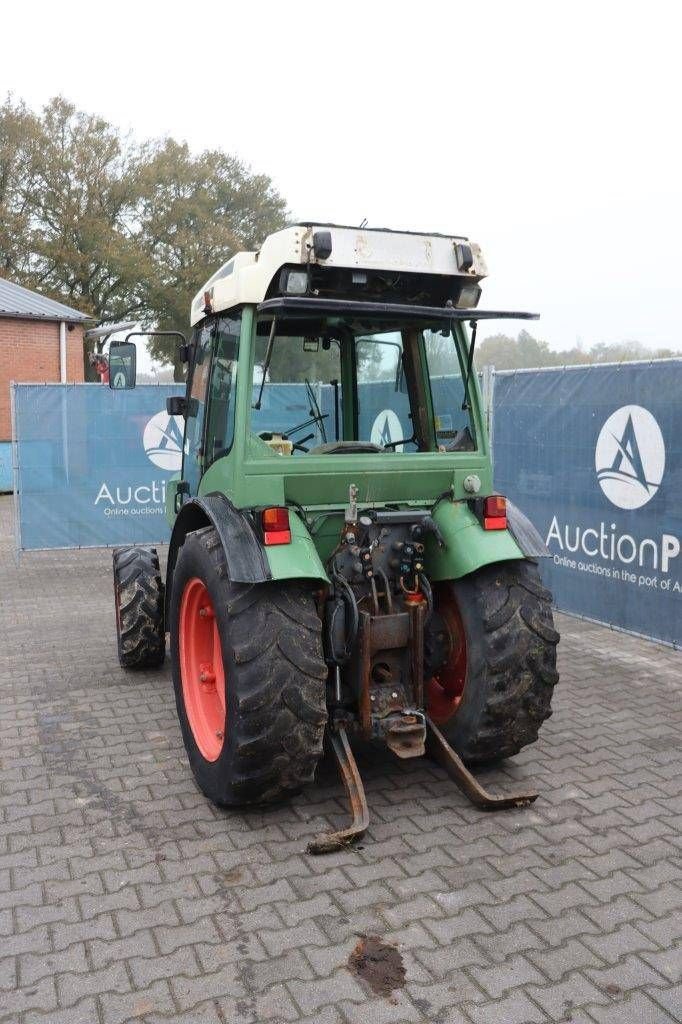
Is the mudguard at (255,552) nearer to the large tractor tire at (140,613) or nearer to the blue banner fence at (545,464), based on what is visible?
the blue banner fence at (545,464)

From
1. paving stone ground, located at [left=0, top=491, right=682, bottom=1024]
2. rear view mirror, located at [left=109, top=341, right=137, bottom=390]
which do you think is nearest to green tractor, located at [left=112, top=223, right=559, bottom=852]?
paving stone ground, located at [left=0, top=491, right=682, bottom=1024]

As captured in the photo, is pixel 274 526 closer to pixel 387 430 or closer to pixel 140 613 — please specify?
pixel 387 430

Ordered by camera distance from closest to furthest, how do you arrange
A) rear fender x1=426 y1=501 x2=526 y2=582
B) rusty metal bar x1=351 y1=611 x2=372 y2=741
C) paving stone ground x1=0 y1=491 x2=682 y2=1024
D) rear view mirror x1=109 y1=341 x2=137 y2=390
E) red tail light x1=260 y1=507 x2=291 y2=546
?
paving stone ground x1=0 y1=491 x2=682 y2=1024, red tail light x1=260 y1=507 x2=291 y2=546, rusty metal bar x1=351 y1=611 x2=372 y2=741, rear fender x1=426 y1=501 x2=526 y2=582, rear view mirror x1=109 y1=341 x2=137 y2=390

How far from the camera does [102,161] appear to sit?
3419 cm

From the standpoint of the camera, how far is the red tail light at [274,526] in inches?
149

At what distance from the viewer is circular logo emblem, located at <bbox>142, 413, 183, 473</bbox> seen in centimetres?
1066

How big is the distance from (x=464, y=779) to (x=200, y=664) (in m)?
1.53

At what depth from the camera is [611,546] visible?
718cm

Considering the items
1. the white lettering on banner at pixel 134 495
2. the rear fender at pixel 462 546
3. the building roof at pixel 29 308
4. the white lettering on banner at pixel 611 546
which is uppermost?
the building roof at pixel 29 308

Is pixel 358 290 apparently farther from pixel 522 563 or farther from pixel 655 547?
pixel 655 547

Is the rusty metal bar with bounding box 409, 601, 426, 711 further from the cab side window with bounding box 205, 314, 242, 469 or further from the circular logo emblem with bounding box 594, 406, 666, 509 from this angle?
the circular logo emblem with bounding box 594, 406, 666, 509

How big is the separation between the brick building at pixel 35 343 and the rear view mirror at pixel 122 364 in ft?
57.0

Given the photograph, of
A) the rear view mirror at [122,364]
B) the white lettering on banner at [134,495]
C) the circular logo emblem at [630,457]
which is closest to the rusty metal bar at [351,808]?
the rear view mirror at [122,364]

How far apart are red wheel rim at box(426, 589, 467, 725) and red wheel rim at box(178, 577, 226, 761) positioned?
114cm
